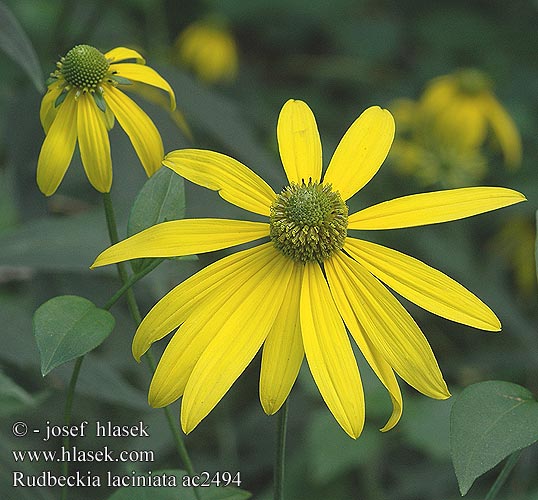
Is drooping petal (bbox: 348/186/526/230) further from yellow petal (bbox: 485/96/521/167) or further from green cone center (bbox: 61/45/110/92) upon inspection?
yellow petal (bbox: 485/96/521/167)

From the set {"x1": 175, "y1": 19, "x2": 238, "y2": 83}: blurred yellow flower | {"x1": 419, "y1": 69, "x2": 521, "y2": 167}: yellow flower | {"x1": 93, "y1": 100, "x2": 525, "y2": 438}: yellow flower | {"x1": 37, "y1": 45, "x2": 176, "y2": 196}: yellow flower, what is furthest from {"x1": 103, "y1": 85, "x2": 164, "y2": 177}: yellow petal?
{"x1": 175, "y1": 19, "x2": 238, "y2": 83}: blurred yellow flower

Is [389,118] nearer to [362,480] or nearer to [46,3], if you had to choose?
[362,480]

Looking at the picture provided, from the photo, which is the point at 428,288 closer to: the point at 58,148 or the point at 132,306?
the point at 132,306


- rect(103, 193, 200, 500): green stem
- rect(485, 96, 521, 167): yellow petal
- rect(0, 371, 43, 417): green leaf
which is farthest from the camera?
rect(485, 96, 521, 167): yellow petal

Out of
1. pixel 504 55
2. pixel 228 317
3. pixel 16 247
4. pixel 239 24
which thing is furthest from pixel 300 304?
pixel 239 24

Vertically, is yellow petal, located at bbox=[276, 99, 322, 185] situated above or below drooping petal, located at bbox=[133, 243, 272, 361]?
above

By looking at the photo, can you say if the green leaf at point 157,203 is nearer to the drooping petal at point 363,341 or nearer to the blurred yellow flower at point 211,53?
the drooping petal at point 363,341
